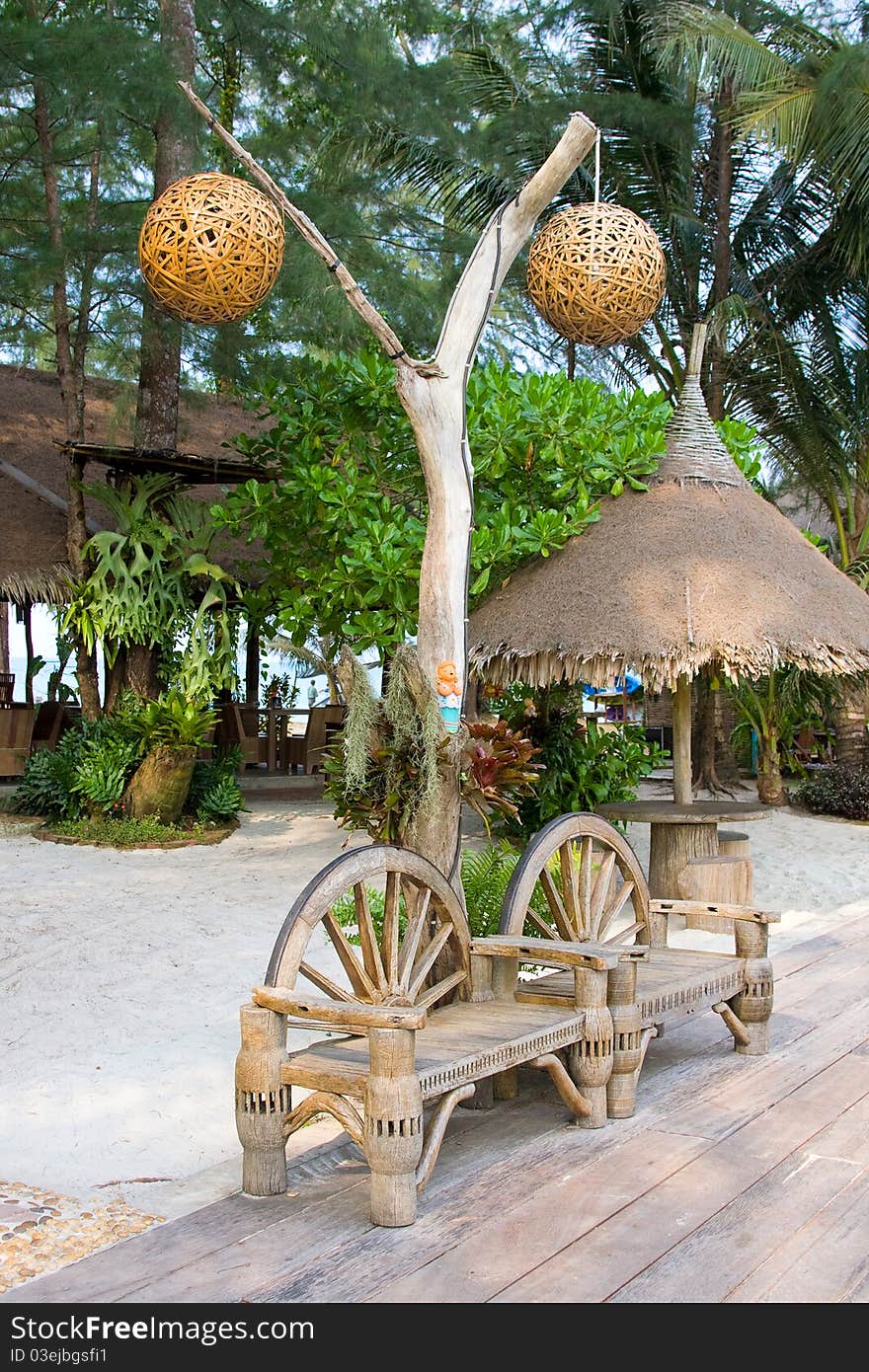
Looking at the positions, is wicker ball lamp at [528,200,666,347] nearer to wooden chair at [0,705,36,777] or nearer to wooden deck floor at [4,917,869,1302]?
wooden deck floor at [4,917,869,1302]

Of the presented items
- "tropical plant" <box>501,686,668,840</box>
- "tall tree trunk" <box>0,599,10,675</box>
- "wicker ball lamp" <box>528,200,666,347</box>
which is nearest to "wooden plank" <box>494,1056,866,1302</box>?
"wicker ball lamp" <box>528,200,666,347</box>

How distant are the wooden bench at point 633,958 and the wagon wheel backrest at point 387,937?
0.24 meters

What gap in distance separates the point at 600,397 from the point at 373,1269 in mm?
6375

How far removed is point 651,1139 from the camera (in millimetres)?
3803

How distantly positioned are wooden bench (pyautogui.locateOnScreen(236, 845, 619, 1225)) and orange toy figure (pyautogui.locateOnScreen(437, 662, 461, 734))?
0.60 meters

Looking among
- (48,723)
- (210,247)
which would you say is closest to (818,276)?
(48,723)

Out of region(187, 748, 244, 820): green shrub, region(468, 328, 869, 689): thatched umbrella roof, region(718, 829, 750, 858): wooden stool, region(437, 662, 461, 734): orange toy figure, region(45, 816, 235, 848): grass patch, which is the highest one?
region(468, 328, 869, 689): thatched umbrella roof

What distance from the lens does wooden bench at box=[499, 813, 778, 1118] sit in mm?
4059

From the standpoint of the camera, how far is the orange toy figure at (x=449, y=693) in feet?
14.3

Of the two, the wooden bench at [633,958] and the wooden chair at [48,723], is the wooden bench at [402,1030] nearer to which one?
the wooden bench at [633,958]

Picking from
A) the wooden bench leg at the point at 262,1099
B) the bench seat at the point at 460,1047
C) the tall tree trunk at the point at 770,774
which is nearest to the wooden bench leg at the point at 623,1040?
the bench seat at the point at 460,1047

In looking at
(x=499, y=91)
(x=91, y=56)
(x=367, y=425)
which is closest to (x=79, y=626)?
(x=367, y=425)

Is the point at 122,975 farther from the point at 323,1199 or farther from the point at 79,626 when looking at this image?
the point at 79,626
